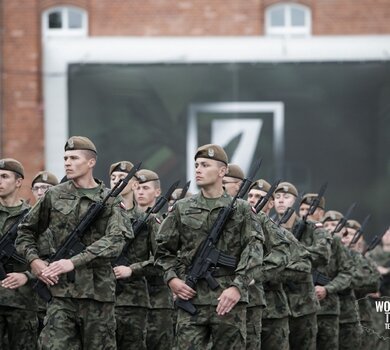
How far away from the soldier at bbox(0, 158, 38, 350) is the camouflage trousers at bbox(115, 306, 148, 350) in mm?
1040

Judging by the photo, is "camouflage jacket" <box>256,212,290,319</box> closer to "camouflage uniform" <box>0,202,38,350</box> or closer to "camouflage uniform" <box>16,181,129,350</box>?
"camouflage uniform" <box>16,181,129,350</box>

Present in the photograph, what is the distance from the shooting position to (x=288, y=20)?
2992 cm

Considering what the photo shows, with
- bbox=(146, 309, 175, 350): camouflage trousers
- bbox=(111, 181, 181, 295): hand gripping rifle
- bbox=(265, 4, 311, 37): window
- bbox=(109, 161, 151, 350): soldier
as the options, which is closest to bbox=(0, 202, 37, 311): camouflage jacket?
bbox=(111, 181, 181, 295): hand gripping rifle

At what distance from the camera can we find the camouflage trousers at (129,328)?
1477 cm

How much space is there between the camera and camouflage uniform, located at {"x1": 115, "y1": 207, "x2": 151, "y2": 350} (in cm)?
1470

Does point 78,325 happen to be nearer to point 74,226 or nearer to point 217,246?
point 74,226

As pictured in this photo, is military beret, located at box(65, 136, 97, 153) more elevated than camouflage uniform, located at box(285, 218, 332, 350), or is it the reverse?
military beret, located at box(65, 136, 97, 153)

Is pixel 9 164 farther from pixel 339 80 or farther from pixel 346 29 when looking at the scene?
pixel 346 29

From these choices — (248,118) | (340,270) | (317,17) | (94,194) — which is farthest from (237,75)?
(94,194)

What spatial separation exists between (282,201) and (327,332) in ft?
5.39

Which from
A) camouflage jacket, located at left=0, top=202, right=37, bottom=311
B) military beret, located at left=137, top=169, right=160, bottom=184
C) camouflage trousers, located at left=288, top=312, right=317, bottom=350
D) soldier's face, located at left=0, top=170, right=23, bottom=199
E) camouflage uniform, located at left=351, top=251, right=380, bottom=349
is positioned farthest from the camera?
camouflage uniform, located at left=351, top=251, right=380, bottom=349

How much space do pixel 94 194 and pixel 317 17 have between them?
17458 millimetres

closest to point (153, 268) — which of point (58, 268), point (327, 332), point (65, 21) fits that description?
point (58, 268)

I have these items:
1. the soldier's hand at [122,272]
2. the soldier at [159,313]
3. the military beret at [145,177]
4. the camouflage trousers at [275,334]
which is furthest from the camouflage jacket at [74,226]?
the military beret at [145,177]
